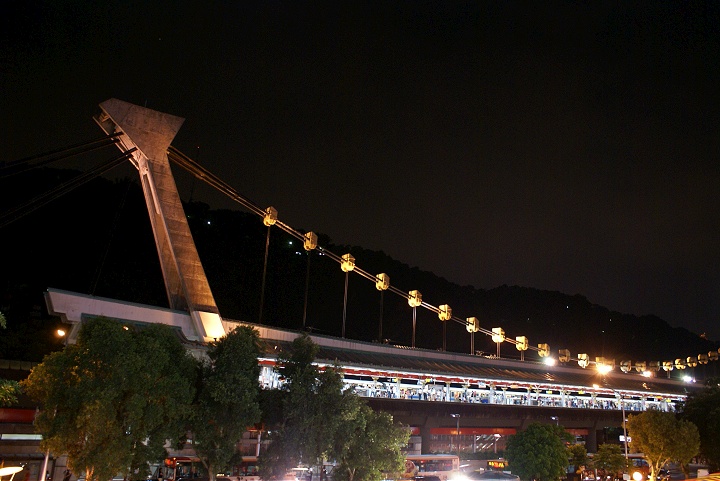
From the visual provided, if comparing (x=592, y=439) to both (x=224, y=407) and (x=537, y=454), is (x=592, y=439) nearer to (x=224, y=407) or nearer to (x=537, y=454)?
(x=537, y=454)

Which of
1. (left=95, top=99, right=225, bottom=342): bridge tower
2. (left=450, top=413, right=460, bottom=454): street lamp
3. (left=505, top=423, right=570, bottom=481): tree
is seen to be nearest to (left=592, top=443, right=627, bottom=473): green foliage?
A: (left=505, top=423, right=570, bottom=481): tree

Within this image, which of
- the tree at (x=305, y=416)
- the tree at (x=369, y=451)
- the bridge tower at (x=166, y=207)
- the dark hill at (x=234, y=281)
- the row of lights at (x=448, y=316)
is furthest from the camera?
the dark hill at (x=234, y=281)

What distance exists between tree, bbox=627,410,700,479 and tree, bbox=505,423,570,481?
1116 centimetres

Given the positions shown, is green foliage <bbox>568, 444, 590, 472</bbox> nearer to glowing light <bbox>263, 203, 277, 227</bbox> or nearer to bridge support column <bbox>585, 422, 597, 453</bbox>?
bridge support column <bbox>585, 422, 597, 453</bbox>

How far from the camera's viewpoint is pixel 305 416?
23.8 m

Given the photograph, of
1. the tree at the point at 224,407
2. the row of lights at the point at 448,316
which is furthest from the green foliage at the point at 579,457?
the tree at the point at 224,407

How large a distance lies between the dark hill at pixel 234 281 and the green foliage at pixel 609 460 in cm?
2484

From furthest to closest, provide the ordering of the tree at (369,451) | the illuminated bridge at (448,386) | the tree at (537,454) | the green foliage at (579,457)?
the green foliage at (579,457) < the tree at (537,454) < the illuminated bridge at (448,386) < the tree at (369,451)

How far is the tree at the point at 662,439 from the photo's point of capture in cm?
4369

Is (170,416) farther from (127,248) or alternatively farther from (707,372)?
(707,372)

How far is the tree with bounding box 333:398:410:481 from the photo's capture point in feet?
85.3

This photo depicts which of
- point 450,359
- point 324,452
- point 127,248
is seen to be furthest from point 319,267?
point 324,452

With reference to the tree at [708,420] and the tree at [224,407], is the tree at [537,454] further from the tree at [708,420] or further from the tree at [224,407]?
the tree at [708,420]

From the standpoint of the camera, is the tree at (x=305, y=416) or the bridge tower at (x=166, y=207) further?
the bridge tower at (x=166, y=207)
